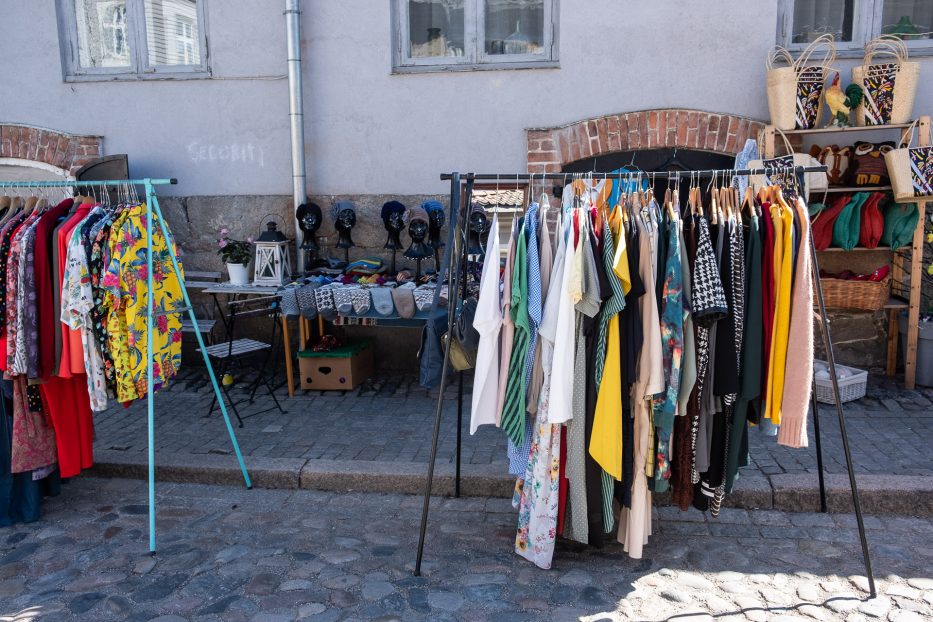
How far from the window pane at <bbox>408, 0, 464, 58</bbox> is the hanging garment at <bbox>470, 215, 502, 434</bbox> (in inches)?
136

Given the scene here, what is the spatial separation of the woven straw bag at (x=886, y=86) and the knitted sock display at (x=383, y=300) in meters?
3.90

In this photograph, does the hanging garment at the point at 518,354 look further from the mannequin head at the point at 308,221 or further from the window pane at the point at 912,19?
the window pane at the point at 912,19

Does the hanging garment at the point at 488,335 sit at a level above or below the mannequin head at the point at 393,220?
below

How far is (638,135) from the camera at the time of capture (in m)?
6.04

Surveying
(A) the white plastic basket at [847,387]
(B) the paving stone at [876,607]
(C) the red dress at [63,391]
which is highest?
(C) the red dress at [63,391]

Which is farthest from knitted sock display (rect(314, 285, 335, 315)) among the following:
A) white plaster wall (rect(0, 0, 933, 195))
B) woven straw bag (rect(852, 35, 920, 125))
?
woven straw bag (rect(852, 35, 920, 125))

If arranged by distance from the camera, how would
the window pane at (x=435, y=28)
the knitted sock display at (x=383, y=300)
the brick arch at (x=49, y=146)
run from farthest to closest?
the brick arch at (x=49, y=146)
the window pane at (x=435, y=28)
the knitted sock display at (x=383, y=300)

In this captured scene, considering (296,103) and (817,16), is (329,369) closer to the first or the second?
(296,103)

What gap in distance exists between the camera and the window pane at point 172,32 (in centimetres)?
657

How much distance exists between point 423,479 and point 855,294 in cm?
372

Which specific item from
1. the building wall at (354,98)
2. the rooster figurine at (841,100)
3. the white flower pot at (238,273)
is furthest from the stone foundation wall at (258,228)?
the rooster figurine at (841,100)

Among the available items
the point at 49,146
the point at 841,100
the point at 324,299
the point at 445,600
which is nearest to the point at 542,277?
the point at 445,600

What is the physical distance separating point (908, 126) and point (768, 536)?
3.53m

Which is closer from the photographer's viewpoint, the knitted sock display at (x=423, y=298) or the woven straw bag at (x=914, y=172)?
the woven straw bag at (x=914, y=172)
